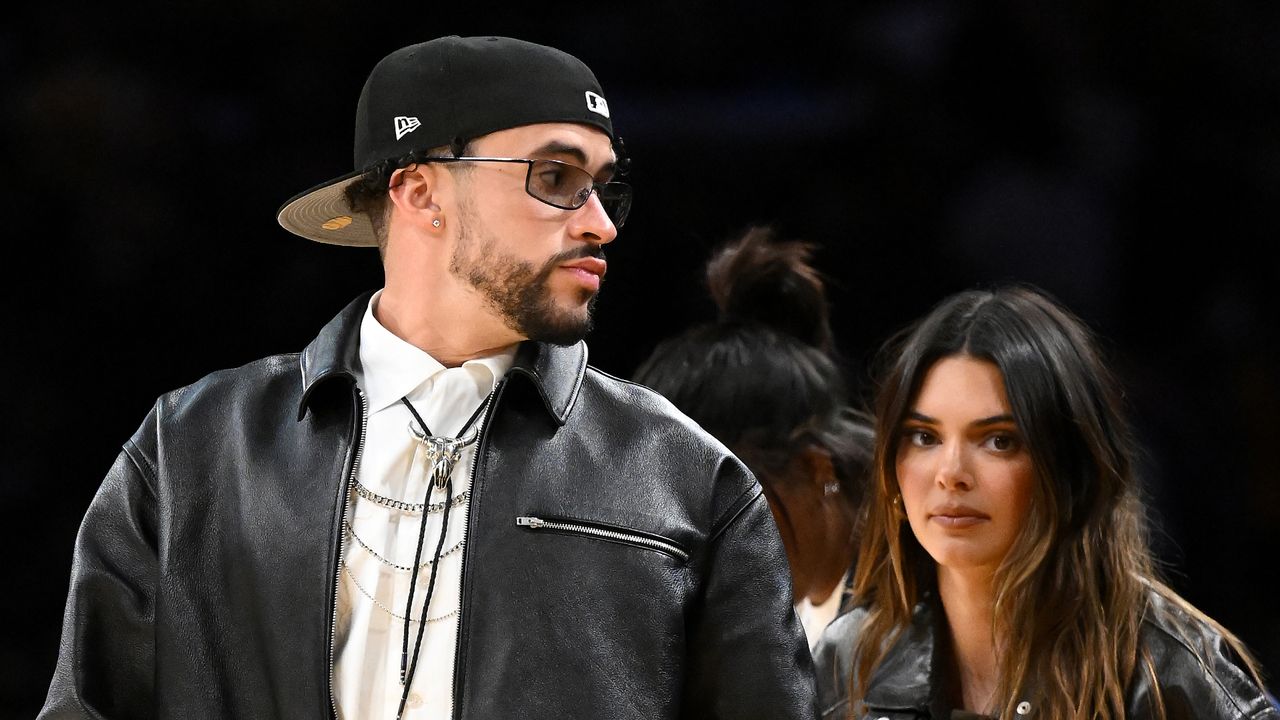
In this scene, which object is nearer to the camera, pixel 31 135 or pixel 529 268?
pixel 529 268

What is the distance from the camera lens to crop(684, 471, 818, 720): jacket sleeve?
6.64ft

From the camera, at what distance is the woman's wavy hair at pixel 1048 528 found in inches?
96.2

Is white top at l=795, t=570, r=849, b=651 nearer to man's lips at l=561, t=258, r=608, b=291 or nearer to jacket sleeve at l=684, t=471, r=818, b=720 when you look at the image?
jacket sleeve at l=684, t=471, r=818, b=720

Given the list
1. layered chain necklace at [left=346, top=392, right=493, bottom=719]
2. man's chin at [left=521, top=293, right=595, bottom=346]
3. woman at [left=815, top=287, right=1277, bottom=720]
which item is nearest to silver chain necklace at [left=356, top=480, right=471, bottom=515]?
layered chain necklace at [left=346, top=392, right=493, bottom=719]

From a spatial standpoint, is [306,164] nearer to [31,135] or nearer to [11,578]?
[31,135]

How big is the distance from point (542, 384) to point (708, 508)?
273 mm

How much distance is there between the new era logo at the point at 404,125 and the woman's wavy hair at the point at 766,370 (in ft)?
3.79

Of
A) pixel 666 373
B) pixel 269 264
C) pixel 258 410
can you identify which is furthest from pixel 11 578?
pixel 258 410

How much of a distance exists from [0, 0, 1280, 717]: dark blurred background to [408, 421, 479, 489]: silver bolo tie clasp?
6.08 ft

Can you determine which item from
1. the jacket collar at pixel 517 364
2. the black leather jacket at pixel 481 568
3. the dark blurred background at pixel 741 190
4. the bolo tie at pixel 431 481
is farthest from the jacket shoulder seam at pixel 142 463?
the dark blurred background at pixel 741 190

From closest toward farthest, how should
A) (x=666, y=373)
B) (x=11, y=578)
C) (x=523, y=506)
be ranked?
(x=523, y=506) → (x=666, y=373) → (x=11, y=578)

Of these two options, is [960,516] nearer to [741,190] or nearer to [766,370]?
[766,370]

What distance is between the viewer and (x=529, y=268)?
6.88 ft

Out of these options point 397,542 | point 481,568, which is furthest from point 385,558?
point 481,568
